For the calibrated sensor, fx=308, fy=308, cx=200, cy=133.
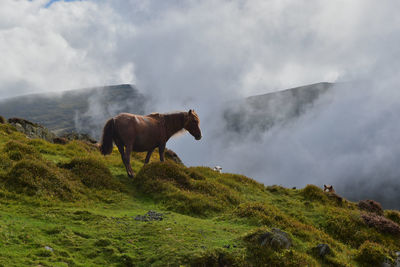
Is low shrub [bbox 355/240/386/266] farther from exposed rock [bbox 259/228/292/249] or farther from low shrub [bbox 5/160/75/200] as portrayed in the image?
low shrub [bbox 5/160/75/200]

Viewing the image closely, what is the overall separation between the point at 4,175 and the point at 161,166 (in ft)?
27.3

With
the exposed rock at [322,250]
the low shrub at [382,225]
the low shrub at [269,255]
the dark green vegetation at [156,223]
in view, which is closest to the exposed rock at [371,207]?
the dark green vegetation at [156,223]

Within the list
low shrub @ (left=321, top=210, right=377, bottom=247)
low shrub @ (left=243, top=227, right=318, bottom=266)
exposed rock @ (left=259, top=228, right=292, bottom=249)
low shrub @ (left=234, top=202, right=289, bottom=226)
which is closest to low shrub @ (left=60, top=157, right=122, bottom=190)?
low shrub @ (left=234, top=202, right=289, bottom=226)

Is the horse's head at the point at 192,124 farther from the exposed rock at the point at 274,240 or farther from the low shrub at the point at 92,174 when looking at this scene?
the exposed rock at the point at 274,240

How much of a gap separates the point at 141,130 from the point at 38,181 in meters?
6.71

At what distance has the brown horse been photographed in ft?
60.3

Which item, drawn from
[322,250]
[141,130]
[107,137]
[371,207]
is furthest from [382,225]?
[107,137]

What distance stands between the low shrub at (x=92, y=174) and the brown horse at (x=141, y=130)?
1.36m

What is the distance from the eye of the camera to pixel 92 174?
16.9m

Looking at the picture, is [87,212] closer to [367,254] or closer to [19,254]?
[19,254]

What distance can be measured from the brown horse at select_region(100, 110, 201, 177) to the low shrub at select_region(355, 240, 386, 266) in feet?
38.6

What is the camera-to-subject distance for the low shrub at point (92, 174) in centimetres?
1631

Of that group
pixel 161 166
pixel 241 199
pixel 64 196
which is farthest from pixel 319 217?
pixel 64 196

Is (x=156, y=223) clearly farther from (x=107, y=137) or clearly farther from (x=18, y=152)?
(x=18, y=152)
